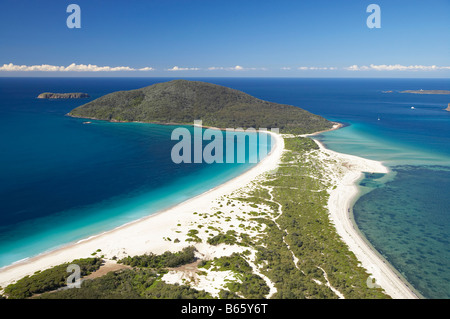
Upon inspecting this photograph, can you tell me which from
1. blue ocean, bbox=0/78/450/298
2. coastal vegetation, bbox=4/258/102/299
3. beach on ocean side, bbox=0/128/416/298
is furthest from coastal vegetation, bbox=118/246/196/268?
blue ocean, bbox=0/78/450/298

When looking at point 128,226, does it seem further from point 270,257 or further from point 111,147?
point 111,147

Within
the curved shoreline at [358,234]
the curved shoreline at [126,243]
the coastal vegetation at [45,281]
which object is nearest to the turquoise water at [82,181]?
the curved shoreline at [126,243]

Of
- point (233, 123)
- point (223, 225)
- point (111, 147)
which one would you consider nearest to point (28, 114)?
point (111, 147)

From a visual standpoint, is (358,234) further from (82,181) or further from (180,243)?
(82,181)

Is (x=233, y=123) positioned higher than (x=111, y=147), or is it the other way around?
(x=233, y=123)

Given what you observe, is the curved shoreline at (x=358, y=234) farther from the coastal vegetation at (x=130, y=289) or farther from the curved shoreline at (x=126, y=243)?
the curved shoreline at (x=126, y=243)
